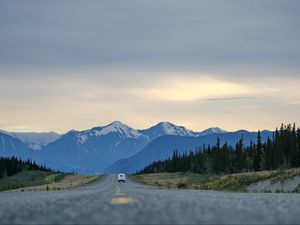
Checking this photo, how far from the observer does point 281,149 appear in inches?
5438

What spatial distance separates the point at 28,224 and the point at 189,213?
147 inches

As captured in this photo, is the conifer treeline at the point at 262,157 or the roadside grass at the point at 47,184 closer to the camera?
the roadside grass at the point at 47,184

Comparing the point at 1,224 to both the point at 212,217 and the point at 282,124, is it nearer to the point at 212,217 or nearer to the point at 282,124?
the point at 212,217

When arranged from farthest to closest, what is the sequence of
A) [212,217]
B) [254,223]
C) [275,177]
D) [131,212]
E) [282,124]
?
[282,124] < [275,177] < [131,212] < [212,217] < [254,223]

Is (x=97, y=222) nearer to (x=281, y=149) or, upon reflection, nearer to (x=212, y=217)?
(x=212, y=217)

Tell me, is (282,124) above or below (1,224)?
above

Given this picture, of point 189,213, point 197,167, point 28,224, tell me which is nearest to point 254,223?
point 189,213

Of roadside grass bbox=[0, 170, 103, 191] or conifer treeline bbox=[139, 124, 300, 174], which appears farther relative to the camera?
conifer treeline bbox=[139, 124, 300, 174]

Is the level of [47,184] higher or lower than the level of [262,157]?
lower

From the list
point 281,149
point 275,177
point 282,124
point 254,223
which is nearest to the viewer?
point 254,223

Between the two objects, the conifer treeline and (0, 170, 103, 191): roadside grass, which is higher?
the conifer treeline

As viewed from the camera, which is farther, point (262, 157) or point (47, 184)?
point (262, 157)

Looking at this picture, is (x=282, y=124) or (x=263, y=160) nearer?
(x=263, y=160)

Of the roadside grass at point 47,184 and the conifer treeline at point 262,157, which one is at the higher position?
the conifer treeline at point 262,157
